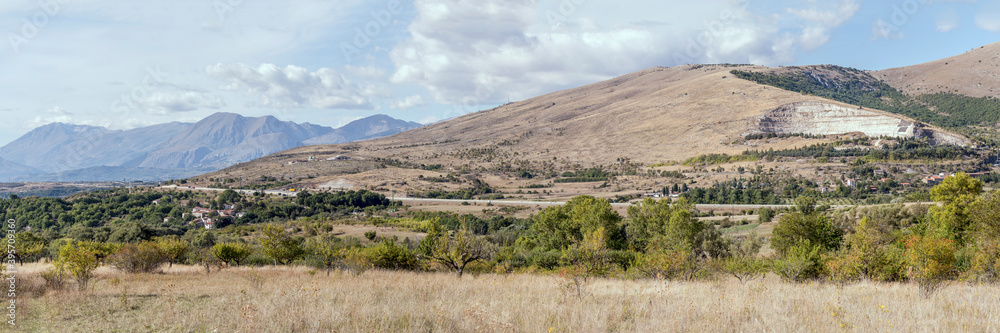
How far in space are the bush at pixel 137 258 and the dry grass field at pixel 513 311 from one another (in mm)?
11874

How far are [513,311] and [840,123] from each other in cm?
18035

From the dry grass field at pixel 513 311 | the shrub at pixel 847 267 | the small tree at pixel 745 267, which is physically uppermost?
the dry grass field at pixel 513 311

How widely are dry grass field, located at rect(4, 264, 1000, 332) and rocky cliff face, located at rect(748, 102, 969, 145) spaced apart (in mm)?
161157

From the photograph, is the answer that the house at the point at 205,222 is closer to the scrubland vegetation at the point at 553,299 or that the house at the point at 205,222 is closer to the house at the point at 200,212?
the house at the point at 200,212

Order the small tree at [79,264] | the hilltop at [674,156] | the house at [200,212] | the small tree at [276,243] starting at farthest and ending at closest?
the hilltop at [674,156], the house at [200,212], the small tree at [276,243], the small tree at [79,264]

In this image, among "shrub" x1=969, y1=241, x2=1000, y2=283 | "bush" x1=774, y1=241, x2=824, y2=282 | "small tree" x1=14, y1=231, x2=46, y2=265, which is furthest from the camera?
"small tree" x1=14, y1=231, x2=46, y2=265

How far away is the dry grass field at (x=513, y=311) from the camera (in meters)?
7.54

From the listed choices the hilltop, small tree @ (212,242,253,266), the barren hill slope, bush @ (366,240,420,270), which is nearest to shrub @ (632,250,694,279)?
bush @ (366,240,420,270)

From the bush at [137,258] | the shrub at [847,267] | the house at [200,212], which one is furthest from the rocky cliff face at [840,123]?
the bush at [137,258]

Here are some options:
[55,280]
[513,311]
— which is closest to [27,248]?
[55,280]

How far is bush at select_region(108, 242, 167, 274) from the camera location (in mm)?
22359

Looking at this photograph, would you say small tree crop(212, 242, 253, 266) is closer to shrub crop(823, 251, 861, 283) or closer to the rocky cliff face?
shrub crop(823, 251, 861, 283)

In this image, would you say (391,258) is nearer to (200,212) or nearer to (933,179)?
→ (200,212)

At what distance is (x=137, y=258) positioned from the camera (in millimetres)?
22672
